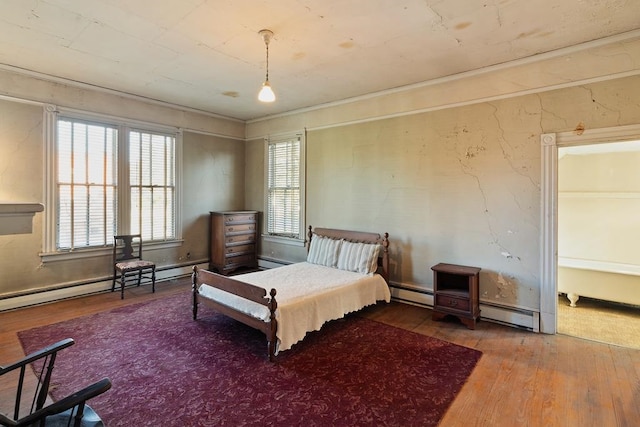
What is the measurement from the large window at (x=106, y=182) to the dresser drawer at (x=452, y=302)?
171 inches

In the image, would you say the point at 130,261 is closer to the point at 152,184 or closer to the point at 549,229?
the point at 152,184

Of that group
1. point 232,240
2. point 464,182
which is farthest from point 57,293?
point 464,182

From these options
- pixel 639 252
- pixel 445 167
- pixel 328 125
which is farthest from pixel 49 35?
pixel 639 252

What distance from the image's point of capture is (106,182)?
4777 millimetres

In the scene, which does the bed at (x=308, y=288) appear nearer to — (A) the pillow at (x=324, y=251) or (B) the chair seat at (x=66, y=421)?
(A) the pillow at (x=324, y=251)

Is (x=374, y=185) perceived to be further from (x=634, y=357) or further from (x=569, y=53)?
(x=634, y=357)

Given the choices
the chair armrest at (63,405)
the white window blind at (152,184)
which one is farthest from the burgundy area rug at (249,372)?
the white window blind at (152,184)

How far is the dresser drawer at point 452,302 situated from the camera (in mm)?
3664

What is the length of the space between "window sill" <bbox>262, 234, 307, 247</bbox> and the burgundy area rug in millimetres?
2126

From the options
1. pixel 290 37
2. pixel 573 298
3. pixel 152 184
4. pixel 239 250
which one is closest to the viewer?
pixel 290 37

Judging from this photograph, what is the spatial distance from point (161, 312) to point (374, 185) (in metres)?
3.26

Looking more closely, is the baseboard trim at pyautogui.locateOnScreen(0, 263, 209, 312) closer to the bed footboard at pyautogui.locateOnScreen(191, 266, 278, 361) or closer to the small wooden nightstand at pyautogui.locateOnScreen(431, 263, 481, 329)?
the bed footboard at pyautogui.locateOnScreen(191, 266, 278, 361)

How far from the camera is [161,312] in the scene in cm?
405

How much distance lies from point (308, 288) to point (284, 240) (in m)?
2.51
